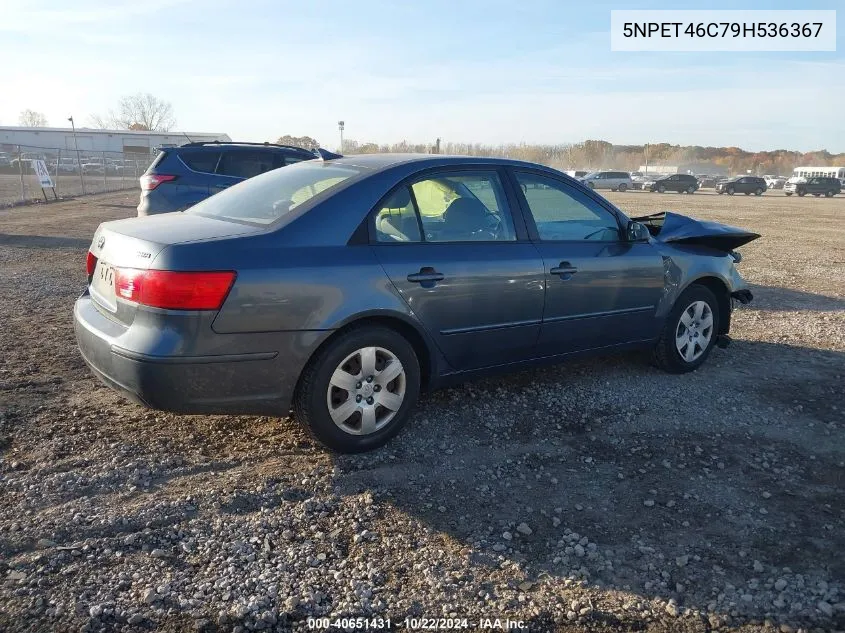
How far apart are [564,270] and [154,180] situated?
253 inches

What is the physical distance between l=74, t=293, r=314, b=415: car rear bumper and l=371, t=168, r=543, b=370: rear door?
2.45ft

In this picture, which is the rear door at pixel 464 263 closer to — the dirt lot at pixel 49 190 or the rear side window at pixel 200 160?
the rear side window at pixel 200 160

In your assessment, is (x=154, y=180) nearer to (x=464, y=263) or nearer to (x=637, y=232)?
(x=464, y=263)

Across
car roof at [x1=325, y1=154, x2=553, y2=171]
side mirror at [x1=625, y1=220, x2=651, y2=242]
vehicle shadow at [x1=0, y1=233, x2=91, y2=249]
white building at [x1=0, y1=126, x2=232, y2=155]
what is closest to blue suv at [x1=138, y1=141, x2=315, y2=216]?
vehicle shadow at [x1=0, y1=233, x2=91, y2=249]

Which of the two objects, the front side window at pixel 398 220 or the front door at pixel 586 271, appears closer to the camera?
the front side window at pixel 398 220

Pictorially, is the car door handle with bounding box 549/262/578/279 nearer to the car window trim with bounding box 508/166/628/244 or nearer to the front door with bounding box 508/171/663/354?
the front door with bounding box 508/171/663/354

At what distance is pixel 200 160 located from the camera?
9.02m

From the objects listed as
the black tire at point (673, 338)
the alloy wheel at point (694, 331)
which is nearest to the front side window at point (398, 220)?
the black tire at point (673, 338)

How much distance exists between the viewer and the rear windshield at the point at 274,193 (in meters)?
3.73

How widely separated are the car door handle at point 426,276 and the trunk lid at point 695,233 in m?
2.16

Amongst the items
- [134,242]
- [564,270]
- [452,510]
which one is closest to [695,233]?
[564,270]

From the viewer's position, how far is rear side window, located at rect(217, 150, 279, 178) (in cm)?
909

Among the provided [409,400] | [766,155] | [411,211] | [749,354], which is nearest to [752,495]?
[409,400]

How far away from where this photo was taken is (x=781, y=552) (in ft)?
Result: 9.48
